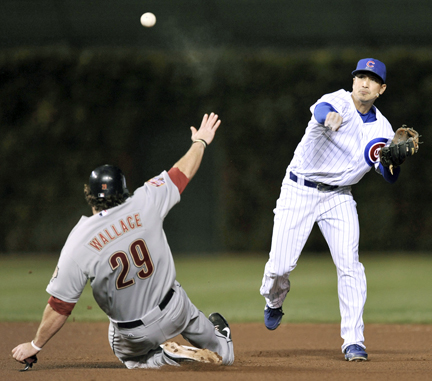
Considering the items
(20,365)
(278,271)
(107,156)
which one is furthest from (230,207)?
(20,365)

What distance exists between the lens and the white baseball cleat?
328cm

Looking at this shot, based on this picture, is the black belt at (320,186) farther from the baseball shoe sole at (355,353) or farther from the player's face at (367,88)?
the baseball shoe sole at (355,353)

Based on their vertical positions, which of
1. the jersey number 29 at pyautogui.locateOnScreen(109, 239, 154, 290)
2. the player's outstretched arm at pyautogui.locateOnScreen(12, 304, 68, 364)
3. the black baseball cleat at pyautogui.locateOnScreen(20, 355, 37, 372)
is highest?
the jersey number 29 at pyautogui.locateOnScreen(109, 239, 154, 290)

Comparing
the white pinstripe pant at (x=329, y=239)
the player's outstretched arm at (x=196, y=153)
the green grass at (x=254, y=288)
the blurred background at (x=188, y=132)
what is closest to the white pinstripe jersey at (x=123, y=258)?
the player's outstretched arm at (x=196, y=153)

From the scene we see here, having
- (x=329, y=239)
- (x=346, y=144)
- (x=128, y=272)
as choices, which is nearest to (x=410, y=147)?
(x=346, y=144)

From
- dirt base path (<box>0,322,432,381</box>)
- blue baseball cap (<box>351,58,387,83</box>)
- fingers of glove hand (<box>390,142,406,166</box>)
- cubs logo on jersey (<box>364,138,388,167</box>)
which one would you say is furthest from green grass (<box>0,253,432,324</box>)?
blue baseball cap (<box>351,58,387,83</box>)

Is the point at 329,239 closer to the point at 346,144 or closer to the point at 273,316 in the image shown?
the point at 346,144

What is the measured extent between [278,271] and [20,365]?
1.77 metres

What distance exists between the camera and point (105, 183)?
10.1ft

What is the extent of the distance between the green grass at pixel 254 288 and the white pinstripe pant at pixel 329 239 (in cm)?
169

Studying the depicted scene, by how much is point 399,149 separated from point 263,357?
1634 millimetres

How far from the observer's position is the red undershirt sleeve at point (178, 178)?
3350 mm

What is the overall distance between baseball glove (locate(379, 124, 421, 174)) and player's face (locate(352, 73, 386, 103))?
29 centimetres

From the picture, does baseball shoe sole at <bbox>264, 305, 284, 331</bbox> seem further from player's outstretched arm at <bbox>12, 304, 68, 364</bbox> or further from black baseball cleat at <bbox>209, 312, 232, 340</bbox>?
player's outstretched arm at <bbox>12, 304, 68, 364</bbox>
